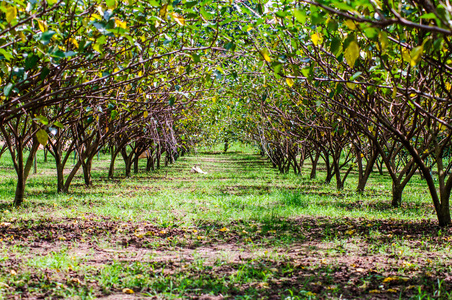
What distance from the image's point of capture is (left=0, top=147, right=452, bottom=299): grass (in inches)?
148

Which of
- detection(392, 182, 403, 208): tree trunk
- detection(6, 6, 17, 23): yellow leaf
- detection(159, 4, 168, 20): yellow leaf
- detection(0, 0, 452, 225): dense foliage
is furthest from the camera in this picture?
detection(392, 182, 403, 208): tree trunk

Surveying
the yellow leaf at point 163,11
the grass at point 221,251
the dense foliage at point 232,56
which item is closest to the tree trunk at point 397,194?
the dense foliage at point 232,56

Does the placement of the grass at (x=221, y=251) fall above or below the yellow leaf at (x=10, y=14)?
below

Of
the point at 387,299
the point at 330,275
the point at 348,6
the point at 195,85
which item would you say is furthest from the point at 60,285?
the point at 195,85

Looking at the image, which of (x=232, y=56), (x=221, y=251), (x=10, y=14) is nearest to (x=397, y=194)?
(x=221, y=251)

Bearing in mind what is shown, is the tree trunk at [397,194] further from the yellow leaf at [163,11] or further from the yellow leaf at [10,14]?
the yellow leaf at [10,14]

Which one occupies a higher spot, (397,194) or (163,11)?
(163,11)

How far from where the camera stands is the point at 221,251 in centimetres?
516

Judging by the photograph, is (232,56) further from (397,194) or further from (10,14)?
(397,194)

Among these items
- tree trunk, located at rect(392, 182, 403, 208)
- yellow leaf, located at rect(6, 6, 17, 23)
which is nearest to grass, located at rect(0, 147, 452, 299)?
tree trunk, located at rect(392, 182, 403, 208)

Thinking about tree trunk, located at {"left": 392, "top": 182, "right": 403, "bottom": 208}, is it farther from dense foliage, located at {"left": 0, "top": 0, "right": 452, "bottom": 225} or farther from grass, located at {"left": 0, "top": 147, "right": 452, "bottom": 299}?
grass, located at {"left": 0, "top": 147, "right": 452, "bottom": 299}

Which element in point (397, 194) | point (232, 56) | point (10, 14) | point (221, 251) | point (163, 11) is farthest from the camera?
point (397, 194)

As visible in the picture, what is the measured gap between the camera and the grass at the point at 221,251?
376 centimetres

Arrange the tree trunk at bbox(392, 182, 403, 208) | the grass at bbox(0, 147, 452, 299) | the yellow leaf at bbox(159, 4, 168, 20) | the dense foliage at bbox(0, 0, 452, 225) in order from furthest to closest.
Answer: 1. the tree trunk at bbox(392, 182, 403, 208)
2. the grass at bbox(0, 147, 452, 299)
3. the yellow leaf at bbox(159, 4, 168, 20)
4. the dense foliage at bbox(0, 0, 452, 225)
